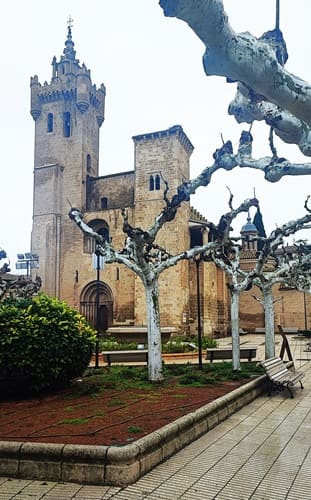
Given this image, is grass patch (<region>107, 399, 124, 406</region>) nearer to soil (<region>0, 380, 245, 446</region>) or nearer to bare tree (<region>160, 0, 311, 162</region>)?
soil (<region>0, 380, 245, 446</region>)

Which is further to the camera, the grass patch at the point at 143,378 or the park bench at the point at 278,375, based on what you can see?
the park bench at the point at 278,375

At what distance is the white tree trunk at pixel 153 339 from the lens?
9.44 m

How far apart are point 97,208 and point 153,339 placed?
28.8m

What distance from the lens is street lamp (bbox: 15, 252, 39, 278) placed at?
36.0 metres

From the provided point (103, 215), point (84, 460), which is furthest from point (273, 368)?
point (103, 215)

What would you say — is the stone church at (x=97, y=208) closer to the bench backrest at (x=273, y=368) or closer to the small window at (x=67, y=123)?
the small window at (x=67, y=123)

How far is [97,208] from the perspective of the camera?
123 ft

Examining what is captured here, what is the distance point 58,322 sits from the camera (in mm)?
8336

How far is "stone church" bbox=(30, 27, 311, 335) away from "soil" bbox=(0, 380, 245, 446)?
77.0ft

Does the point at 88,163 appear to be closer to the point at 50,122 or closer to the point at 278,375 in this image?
the point at 50,122

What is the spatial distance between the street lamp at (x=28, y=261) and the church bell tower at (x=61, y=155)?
1.42 ft

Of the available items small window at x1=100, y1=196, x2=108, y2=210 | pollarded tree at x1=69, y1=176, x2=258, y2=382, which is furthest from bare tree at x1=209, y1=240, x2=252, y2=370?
small window at x1=100, y1=196, x2=108, y2=210

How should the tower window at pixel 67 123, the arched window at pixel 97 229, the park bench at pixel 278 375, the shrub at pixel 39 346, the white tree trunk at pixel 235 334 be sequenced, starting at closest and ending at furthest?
the shrub at pixel 39 346 < the park bench at pixel 278 375 < the white tree trunk at pixel 235 334 < the arched window at pixel 97 229 < the tower window at pixel 67 123

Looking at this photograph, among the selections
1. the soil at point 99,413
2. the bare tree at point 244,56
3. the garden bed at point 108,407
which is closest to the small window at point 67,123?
the garden bed at point 108,407
